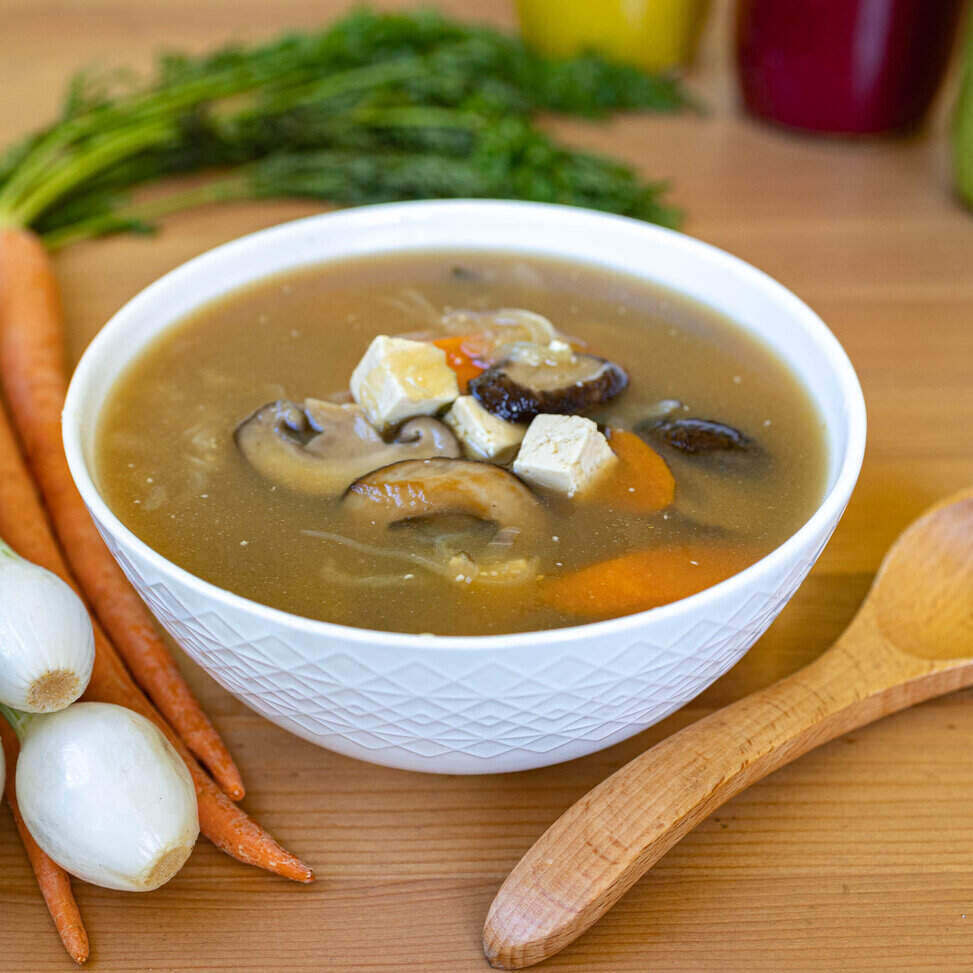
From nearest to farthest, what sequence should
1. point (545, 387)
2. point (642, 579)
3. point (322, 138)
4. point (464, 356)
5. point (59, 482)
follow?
point (642, 579) < point (545, 387) < point (464, 356) < point (59, 482) < point (322, 138)

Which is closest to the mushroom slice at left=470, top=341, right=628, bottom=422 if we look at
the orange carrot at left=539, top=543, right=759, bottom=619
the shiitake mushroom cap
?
the shiitake mushroom cap

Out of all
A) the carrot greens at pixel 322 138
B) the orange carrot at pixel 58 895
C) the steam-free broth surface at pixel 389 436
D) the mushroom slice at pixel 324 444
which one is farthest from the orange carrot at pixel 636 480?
the carrot greens at pixel 322 138

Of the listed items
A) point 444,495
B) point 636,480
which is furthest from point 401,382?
point 636,480

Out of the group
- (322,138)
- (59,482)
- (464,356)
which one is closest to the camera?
(464,356)

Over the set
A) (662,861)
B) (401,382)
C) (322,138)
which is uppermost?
(401,382)

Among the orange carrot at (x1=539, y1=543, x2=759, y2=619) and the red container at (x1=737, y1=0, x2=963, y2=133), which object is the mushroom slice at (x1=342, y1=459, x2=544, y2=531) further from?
the red container at (x1=737, y1=0, x2=963, y2=133)

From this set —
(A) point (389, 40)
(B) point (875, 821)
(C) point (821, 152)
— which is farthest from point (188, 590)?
(C) point (821, 152)

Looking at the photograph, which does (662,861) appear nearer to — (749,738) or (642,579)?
(749,738)
